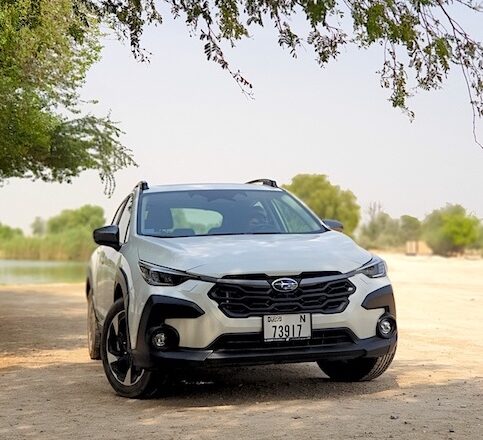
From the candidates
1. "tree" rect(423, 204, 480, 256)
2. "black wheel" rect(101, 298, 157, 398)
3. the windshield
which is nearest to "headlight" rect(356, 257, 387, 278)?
the windshield

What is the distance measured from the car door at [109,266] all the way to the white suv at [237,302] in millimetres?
265

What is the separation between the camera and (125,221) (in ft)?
34.6

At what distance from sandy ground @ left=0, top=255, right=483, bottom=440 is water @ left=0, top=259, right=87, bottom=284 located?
97.0 feet

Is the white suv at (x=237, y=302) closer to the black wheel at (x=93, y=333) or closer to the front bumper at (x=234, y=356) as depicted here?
the front bumper at (x=234, y=356)

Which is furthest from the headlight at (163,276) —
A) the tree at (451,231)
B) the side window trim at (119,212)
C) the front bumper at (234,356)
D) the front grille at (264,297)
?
the tree at (451,231)

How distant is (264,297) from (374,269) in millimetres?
1181

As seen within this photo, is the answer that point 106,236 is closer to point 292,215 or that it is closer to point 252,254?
point 252,254

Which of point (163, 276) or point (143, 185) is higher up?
point (143, 185)

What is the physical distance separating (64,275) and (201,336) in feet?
132

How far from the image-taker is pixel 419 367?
11.5 metres

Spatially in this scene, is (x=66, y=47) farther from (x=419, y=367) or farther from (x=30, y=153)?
(x=419, y=367)

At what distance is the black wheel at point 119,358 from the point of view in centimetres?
916

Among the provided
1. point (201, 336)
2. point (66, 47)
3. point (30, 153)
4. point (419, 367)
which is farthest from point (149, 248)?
point (30, 153)

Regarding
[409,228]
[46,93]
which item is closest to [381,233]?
[409,228]
